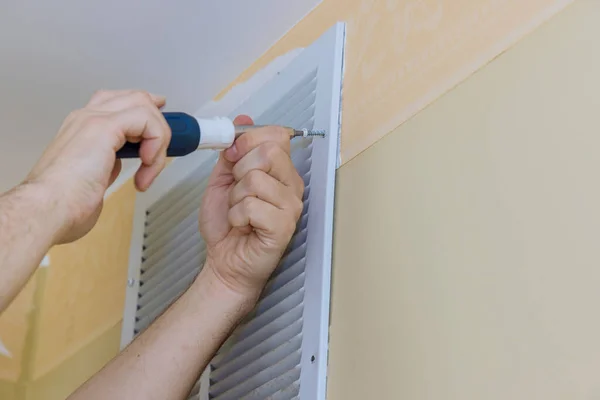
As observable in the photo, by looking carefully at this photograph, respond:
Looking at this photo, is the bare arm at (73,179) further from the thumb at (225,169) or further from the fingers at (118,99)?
the thumb at (225,169)

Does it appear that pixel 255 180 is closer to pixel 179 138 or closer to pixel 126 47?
pixel 179 138

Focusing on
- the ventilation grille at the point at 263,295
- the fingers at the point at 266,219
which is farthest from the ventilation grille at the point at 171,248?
the fingers at the point at 266,219

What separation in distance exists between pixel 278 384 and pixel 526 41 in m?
0.50

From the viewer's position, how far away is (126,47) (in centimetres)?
116

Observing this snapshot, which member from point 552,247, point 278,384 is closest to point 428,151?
point 552,247

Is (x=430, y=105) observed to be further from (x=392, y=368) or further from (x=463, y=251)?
(x=392, y=368)

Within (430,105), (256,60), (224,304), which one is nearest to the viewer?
(430,105)

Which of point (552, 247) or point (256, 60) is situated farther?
point (256, 60)

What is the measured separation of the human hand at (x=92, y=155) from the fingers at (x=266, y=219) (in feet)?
0.44

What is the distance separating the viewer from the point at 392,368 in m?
0.69

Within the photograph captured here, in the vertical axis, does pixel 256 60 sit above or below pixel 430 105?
above

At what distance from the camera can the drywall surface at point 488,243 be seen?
0.53 m

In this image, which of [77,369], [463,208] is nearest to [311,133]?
[463,208]

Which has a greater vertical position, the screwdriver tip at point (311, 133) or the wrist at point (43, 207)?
the screwdriver tip at point (311, 133)
